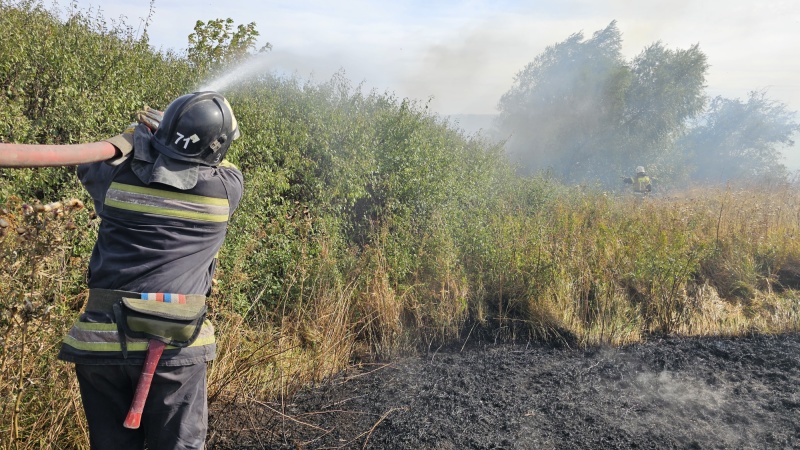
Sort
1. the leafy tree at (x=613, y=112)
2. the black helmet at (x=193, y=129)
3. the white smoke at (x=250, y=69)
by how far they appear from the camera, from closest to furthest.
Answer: the black helmet at (x=193, y=129) → the white smoke at (x=250, y=69) → the leafy tree at (x=613, y=112)

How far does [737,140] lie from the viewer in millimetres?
25859

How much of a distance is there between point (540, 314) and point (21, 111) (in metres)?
5.11

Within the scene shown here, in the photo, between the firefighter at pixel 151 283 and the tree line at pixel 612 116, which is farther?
the tree line at pixel 612 116

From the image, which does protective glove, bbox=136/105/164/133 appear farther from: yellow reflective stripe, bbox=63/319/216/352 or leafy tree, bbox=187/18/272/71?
leafy tree, bbox=187/18/272/71

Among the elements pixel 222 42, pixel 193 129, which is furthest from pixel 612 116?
pixel 193 129

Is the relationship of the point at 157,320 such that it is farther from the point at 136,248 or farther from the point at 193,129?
the point at 193,129

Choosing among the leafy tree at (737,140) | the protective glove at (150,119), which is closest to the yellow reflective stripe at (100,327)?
the protective glove at (150,119)

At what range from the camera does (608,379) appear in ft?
15.3

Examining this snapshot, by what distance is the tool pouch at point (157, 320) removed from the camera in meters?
1.92

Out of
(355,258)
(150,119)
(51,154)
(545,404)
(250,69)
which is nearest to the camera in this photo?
(51,154)

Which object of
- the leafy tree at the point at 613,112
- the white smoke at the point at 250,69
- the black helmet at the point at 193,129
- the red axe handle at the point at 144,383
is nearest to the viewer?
the red axe handle at the point at 144,383

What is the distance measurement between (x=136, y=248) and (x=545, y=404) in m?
3.28

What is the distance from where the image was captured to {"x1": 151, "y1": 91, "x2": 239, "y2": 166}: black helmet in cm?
206

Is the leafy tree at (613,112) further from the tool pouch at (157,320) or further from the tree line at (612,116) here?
the tool pouch at (157,320)
